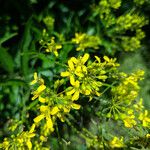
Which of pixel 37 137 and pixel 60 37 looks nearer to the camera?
pixel 37 137

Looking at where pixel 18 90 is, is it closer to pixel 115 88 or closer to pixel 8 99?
pixel 8 99

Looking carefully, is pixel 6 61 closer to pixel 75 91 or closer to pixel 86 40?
pixel 86 40

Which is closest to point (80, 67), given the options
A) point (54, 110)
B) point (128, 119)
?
point (54, 110)

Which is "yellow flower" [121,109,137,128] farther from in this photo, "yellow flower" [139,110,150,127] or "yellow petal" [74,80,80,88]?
"yellow petal" [74,80,80,88]

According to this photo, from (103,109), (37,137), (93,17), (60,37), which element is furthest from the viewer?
(93,17)

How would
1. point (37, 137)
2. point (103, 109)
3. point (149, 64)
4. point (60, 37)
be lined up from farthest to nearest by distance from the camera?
point (149, 64)
point (60, 37)
point (37, 137)
point (103, 109)

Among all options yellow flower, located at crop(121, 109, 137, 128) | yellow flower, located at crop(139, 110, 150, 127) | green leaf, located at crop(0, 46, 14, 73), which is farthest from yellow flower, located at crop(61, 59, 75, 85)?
green leaf, located at crop(0, 46, 14, 73)

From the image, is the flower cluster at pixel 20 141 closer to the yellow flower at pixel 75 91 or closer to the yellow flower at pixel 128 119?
the yellow flower at pixel 75 91

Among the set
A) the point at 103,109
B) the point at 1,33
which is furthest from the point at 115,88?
the point at 1,33
